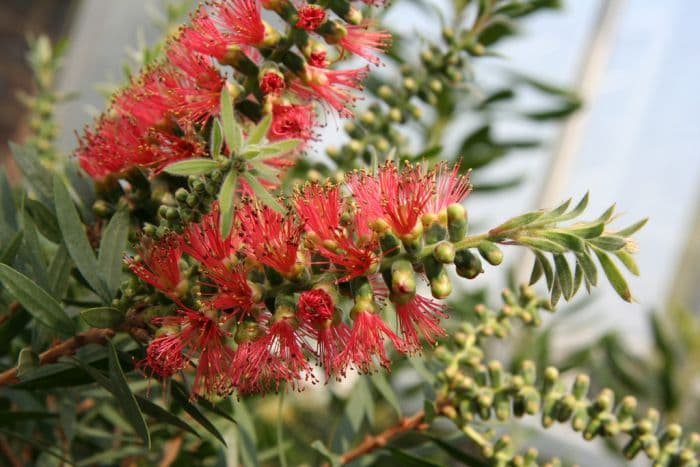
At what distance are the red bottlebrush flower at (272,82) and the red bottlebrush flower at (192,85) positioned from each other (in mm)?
26

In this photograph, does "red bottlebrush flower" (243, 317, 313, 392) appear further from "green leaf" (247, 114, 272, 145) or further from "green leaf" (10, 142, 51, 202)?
"green leaf" (10, 142, 51, 202)

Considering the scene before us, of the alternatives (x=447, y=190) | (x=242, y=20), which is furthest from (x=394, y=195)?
(x=242, y=20)

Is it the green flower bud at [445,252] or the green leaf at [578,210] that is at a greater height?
the green leaf at [578,210]

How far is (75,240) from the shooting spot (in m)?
0.41

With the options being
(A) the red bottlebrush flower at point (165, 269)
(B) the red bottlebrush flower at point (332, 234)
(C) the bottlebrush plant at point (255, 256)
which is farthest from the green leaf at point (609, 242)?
(A) the red bottlebrush flower at point (165, 269)

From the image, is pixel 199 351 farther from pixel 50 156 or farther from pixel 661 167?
pixel 661 167

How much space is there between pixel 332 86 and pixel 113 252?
0.17 metres

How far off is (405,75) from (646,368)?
30.9 inches

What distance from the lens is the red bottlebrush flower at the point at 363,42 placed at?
0.43 m

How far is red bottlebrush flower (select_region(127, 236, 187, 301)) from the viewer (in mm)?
369

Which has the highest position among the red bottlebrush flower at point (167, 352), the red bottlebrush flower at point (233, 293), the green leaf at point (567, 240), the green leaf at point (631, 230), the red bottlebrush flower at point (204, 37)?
the red bottlebrush flower at point (204, 37)

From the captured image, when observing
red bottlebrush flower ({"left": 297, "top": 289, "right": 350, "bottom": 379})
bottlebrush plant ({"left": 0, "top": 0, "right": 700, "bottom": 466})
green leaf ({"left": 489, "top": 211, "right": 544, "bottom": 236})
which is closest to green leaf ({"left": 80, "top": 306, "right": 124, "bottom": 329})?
bottlebrush plant ({"left": 0, "top": 0, "right": 700, "bottom": 466})

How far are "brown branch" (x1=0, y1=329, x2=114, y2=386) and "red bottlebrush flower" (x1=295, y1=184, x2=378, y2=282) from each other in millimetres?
→ 132

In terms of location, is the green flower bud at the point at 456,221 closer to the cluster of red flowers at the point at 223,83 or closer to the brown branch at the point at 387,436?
the cluster of red flowers at the point at 223,83
